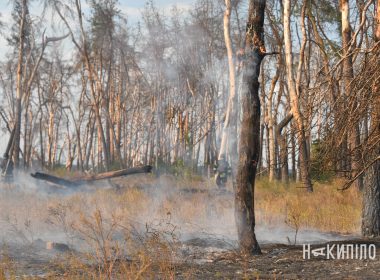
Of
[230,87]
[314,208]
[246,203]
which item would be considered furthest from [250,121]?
[230,87]

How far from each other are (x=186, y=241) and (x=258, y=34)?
315cm

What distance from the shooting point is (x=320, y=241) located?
28.2 feet

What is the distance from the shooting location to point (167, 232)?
8570 millimetres

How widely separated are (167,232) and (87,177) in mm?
6836

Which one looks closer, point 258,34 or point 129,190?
point 258,34

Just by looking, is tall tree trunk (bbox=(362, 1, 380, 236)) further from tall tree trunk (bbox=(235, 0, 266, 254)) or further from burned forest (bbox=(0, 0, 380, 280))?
tall tree trunk (bbox=(235, 0, 266, 254))

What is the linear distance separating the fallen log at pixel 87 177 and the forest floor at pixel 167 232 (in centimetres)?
23

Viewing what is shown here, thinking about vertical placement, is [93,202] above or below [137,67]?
below

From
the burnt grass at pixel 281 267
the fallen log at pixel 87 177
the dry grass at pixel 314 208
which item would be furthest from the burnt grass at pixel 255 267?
the fallen log at pixel 87 177

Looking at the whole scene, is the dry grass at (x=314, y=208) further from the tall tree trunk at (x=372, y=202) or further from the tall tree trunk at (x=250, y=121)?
the tall tree trunk at (x=250, y=121)

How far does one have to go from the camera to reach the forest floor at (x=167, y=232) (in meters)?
6.05

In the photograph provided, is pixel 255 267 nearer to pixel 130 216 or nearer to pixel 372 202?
pixel 372 202

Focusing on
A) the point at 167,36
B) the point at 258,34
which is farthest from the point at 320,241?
the point at 167,36

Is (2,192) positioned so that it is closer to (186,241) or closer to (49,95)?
(186,241)
